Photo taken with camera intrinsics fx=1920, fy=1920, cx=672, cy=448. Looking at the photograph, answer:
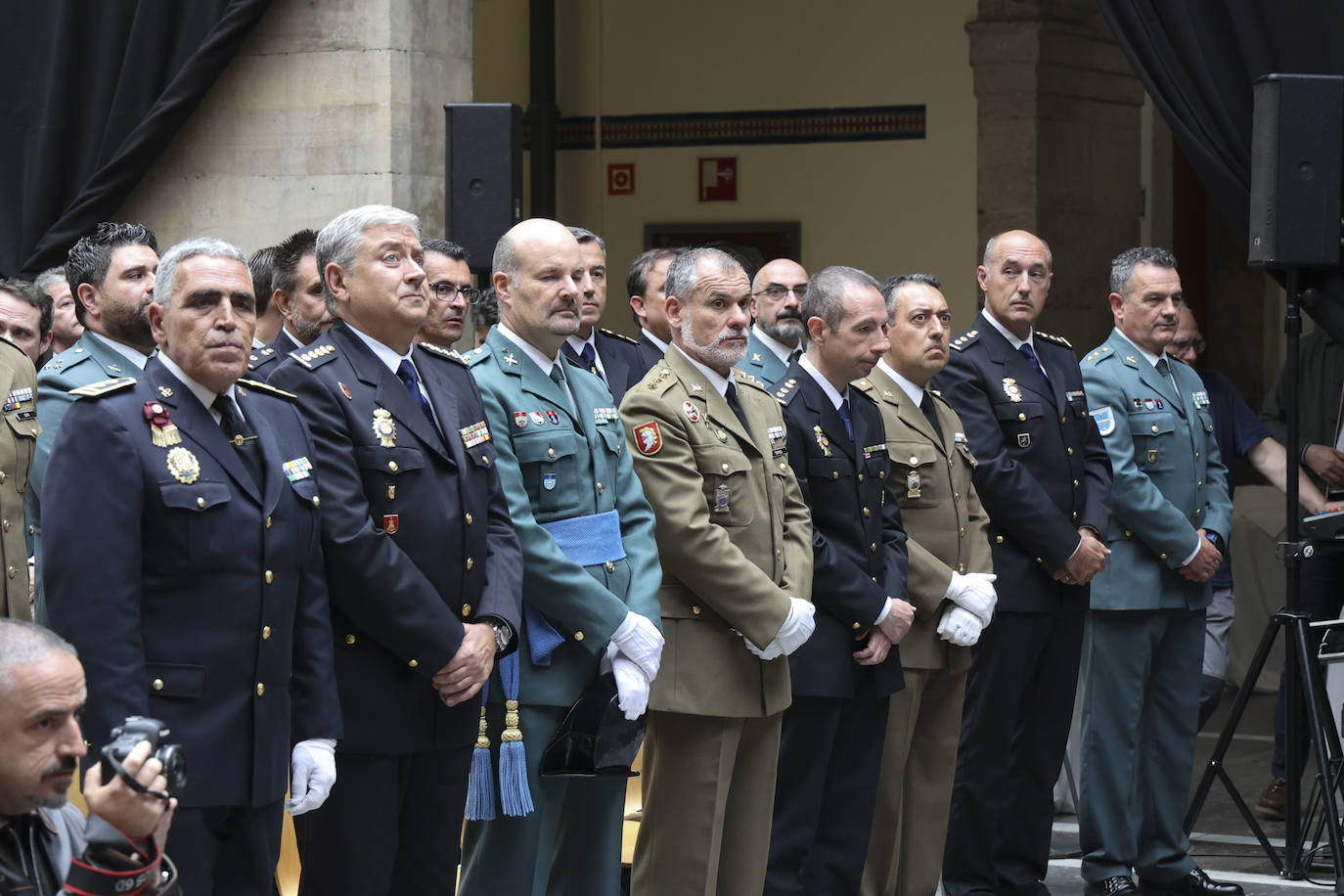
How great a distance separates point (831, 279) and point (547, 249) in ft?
3.38

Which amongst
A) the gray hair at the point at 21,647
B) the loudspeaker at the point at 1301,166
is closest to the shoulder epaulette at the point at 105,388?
the gray hair at the point at 21,647

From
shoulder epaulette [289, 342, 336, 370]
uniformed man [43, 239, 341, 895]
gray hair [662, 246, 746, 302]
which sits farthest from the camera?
gray hair [662, 246, 746, 302]

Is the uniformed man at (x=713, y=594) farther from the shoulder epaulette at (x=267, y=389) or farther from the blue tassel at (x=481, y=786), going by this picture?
the shoulder epaulette at (x=267, y=389)

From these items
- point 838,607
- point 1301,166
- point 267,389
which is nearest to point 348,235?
point 267,389

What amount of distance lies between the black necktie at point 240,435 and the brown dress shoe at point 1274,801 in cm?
460

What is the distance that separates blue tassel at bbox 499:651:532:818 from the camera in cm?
394

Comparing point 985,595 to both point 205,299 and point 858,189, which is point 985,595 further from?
point 858,189

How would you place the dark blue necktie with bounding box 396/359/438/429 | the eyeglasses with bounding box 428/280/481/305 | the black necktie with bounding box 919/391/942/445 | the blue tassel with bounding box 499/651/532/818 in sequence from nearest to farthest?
the dark blue necktie with bounding box 396/359/438/429, the blue tassel with bounding box 499/651/532/818, the black necktie with bounding box 919/391/942/445, the eyeglasses with bounding box 428/280/481/305

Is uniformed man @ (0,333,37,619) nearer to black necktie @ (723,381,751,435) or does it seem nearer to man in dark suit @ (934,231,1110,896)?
black necktie @ (723,381,751,435)

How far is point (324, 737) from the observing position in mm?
3449

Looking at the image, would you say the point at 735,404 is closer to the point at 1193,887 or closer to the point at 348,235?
the point at 348,235

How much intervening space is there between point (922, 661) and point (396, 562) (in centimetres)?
198

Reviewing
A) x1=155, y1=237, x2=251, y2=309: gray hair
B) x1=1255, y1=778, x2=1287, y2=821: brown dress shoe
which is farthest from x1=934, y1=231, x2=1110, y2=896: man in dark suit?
x1=155, y1=237, x2=251, y2=309: gray hair

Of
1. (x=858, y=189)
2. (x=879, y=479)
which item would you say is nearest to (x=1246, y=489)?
(x=858, y=189)
